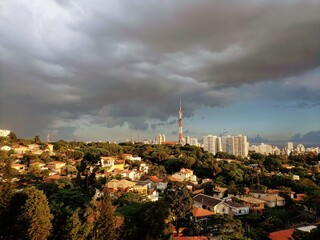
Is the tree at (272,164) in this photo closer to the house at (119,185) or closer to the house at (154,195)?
the house at (154,195)

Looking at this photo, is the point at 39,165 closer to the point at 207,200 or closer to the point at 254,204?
the point at 207,200

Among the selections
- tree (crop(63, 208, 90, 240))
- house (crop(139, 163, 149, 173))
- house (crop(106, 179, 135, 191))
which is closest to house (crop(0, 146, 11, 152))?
house (crop(139, 163, 149, 173))

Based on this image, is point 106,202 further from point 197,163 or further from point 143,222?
point 197,163

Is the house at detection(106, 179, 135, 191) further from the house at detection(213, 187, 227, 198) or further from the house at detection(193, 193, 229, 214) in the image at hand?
the house at detection(213, 187, 227, 198)

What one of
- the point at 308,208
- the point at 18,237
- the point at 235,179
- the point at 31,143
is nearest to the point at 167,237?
the point at 18,237

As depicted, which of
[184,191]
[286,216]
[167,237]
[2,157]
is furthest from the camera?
[2,157]

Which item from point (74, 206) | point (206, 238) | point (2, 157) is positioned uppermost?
point (2, 157)

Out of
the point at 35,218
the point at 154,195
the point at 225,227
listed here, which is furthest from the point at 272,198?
the point at 35,218
